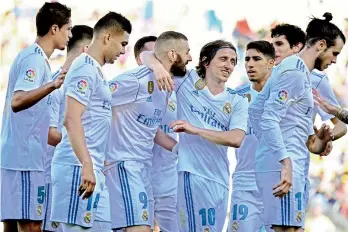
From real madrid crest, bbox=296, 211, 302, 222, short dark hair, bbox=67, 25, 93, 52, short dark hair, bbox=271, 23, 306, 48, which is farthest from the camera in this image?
short dark hair, bbox=271, 23, 306, 48

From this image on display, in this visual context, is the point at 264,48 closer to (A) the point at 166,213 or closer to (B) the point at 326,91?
(B) the point at 326,91

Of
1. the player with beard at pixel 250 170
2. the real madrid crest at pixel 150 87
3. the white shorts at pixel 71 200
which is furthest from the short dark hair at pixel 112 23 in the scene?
the player with beard at pixel 250 170

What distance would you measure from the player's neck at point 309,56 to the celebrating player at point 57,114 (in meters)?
1.80

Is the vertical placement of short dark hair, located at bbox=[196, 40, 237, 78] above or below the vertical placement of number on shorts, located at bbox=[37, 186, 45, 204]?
above

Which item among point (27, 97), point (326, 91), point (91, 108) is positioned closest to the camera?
point (91, 108)

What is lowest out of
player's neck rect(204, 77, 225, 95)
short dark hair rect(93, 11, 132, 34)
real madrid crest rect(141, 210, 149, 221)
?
real madrid crest rect(141, 210, 149, 221)

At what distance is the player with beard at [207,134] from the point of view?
7.36m

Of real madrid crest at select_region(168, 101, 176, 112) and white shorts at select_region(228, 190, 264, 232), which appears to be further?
white shorts at select_region(228, 190, 264, 232)

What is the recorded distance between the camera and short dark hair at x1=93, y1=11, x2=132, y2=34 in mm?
6555

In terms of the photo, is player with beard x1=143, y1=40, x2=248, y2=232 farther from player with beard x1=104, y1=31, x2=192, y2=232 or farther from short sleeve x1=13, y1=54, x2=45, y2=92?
short sleeve x1=13, y1=54, x2=45, y2=92

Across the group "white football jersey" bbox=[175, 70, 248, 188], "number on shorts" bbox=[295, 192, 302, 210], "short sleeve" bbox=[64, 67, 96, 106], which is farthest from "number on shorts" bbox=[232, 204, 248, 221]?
"short sleeve" bbox=[64, 67, 96, 106]

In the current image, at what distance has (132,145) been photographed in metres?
7.25

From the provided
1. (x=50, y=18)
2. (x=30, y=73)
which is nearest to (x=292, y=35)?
(x=50, y=18)

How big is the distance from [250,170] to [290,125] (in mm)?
1495
